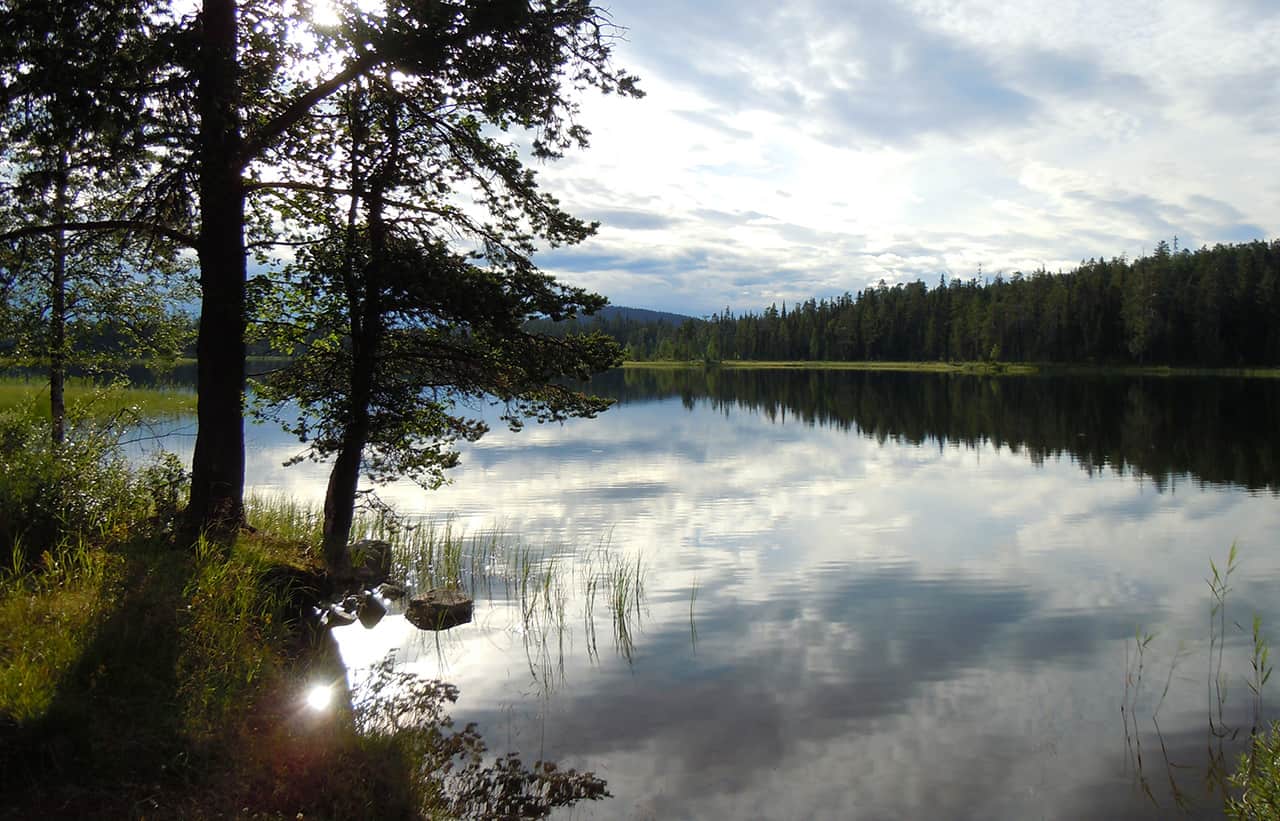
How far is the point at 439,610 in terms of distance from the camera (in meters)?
12.8

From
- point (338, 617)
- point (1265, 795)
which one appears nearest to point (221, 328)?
point (338, 617)

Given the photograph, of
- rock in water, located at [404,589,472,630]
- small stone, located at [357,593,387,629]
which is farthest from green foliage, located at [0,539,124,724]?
rock in water, located at [404,589,472,630]

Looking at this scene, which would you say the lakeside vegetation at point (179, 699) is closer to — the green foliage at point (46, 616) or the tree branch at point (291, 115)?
the green foliage at point (46, 616)

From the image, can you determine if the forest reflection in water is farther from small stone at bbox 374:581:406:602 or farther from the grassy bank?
small stone at bbox 374:581:406:602

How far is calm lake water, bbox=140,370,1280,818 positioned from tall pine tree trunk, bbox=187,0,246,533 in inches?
111

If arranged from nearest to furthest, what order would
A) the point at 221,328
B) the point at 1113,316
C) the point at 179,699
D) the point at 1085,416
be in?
the point at 179,699 → the point at 221,328 → the point at 1085,416 → the point at 1113,316

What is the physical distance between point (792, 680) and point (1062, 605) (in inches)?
240

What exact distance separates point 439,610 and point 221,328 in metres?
5.36

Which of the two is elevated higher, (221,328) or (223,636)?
(221,328)

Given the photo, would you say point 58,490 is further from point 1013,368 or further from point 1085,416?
point 1013,368

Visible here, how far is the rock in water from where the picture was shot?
41.5 feet

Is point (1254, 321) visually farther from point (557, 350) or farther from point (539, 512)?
point (557, 350)

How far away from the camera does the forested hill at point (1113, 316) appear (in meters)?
101

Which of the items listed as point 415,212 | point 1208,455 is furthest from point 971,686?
point 1208,455
